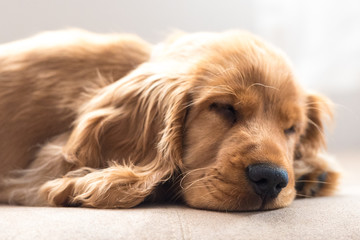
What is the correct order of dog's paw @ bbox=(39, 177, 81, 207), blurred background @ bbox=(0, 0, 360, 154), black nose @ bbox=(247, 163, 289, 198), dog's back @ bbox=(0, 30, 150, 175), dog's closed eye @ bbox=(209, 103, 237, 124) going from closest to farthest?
black nose @ bbox=(247, 163, 289, 198) → dog's paw @ bbox=(39, 177, 81, 207) → dog's closed eye @ bbox=(209, 103, 237, 124) → dog's back @ bbox=(0, 30, 150, 175) → blurred background @ bbox=(0, 0, 360, 154)

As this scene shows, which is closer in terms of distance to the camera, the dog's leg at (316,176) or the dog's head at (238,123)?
the dog's head at (238,123)

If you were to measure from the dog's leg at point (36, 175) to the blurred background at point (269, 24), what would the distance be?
144 centimetres

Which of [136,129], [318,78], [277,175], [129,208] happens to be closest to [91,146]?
[136,129]

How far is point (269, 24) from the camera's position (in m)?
3.59

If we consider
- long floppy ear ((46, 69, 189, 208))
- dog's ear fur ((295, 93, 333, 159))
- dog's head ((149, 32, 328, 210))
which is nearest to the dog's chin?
dog's head ((149, 32, 328, 210))

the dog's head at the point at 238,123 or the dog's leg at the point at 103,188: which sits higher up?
the dog's head at the point at 238,123

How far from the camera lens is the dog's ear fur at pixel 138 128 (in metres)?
1.65

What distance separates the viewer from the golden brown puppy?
1.54m

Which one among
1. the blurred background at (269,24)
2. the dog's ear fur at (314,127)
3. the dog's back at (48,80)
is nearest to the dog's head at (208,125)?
the dog's back at (48,80)

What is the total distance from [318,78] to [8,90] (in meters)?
2.45

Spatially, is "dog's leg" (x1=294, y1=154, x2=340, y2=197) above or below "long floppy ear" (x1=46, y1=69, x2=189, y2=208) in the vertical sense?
below

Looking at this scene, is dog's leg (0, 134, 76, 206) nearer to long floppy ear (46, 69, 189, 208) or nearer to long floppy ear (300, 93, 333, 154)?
long floppy ear (46, 69, 189, 208)

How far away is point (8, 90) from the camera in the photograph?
1.94 metres

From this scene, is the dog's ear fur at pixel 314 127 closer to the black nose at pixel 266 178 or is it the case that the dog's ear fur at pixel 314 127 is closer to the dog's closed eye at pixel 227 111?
the dog's closed eye at pixel 227 111
